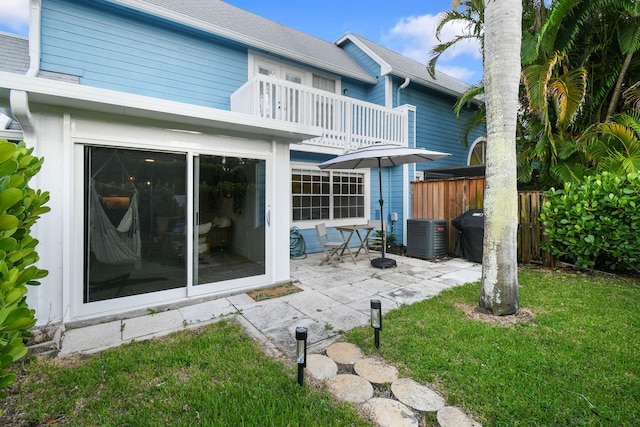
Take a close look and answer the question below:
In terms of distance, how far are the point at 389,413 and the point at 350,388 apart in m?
0.36

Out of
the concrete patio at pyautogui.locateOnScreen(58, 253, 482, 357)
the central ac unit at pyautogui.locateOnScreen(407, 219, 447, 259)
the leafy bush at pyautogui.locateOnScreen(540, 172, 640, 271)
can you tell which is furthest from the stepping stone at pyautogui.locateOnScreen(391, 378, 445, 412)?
the central ac unit at pyautogui.locateOnScreen(407, 219, 447, 259)

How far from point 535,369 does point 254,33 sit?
28.0ft

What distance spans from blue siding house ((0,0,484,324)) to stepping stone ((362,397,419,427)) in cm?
300

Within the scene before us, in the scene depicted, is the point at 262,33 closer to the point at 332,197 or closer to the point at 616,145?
the point at 332,197

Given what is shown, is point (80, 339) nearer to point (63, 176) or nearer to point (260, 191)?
point (63, 176)

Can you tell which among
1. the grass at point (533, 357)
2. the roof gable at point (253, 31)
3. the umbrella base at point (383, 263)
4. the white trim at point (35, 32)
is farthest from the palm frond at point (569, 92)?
the white trim at point (35, 32)

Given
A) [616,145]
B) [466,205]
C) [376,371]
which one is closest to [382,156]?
[466,205]

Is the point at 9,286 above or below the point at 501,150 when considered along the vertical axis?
below

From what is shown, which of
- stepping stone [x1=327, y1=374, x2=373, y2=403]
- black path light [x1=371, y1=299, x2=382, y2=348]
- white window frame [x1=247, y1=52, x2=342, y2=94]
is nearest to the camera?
stepping stone [x1=327, y1=374, x2=373, y2=403]

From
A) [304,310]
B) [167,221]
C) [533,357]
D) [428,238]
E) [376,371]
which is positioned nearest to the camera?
[376,371]

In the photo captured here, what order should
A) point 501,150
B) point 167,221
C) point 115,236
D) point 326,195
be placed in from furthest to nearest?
point 326,195 < point 167,221 < point 115,236 < point 501,150

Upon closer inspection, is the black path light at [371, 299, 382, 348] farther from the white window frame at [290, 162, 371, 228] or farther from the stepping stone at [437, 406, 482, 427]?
the white window frame at [290, 162, 371, 228]

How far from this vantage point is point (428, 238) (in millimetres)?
7039

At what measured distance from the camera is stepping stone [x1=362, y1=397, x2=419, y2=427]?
1950 millimetres
